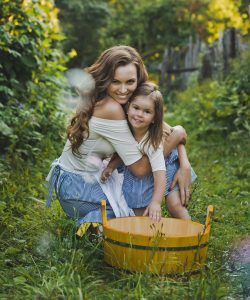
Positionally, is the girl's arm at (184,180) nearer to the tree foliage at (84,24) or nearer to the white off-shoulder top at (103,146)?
the white off-shoulder top at (103,146)

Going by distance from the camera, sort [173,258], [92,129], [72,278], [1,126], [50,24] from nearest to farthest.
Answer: [72,278]
[173,258]
[92,129]
[1,126]
[50,24]

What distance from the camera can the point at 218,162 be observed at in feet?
19.6

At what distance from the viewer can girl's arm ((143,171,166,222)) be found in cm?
306

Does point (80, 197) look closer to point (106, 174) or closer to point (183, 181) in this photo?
point (106, 174)

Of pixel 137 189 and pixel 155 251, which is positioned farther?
pixel 137 189

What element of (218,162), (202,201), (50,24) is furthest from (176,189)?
(50,24)

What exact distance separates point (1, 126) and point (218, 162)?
2414 millimetres

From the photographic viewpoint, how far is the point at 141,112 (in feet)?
10.1

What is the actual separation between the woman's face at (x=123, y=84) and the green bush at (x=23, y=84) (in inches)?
68.0

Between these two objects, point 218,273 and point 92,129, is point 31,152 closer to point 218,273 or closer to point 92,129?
point 92,129

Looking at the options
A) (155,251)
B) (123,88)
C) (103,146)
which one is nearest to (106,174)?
(103,146)

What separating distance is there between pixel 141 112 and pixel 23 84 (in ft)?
9.30

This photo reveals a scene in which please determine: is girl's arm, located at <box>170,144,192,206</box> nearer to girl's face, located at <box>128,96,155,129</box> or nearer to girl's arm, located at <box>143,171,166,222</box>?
girl's arm, located at <box>143,171,166,222</box>

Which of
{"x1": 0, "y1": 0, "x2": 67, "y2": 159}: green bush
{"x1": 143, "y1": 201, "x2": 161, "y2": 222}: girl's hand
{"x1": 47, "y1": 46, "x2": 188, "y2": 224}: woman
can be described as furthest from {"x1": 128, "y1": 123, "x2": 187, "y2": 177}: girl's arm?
{"x1": 0, "y1": 0, "x2": 67, "y2": 159}: green bush
